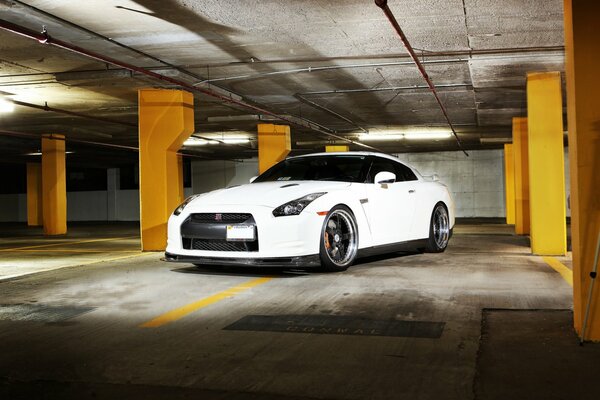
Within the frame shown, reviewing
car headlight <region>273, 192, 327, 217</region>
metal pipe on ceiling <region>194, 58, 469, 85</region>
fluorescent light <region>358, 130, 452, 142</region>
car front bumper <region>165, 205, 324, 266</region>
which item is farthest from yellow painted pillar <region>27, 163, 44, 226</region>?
car headlight <region>273, 192, 327, 217</region>

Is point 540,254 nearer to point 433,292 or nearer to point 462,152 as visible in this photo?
point 433,292

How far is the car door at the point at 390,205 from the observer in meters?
7.48

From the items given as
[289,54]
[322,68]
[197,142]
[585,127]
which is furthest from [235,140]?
[585,127]

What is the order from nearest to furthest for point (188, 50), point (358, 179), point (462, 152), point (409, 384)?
point (409, 384) < point (358, 179) < point (188, 50) < point (462, 152)

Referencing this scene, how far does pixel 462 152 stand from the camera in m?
32.1

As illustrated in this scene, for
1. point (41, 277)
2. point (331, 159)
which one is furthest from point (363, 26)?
point (41, 277)

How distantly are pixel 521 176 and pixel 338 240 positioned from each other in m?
11.0

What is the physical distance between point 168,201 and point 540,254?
6620 millimetres

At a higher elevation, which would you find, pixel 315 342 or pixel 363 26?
pixel 363 26

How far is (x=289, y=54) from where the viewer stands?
383 inches

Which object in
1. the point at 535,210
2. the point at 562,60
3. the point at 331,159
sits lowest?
the point at 535,210

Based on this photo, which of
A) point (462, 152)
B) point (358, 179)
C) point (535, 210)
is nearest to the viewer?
point (358, 179)

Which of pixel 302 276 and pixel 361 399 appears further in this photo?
pixel 302 276

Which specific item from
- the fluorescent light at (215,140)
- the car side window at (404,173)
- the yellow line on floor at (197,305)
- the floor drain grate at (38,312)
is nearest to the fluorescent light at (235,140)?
the fluorescent light at (215,140)
